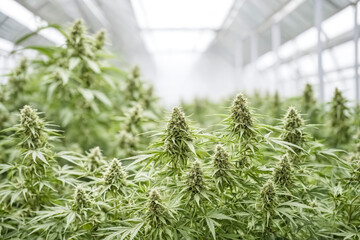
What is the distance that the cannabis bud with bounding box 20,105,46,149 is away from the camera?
1.79 meters

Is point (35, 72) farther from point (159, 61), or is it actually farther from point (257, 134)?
point (159, 61)

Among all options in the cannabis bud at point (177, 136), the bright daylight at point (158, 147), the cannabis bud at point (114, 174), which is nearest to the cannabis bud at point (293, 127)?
the bright daylight at point (158, 147)

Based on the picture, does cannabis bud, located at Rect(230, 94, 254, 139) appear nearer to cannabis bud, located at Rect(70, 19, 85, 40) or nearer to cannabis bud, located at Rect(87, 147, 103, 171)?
cannabis bud, located at Rect(87, 147, 103, 171)

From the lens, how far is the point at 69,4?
5.33m

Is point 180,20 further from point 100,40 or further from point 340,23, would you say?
point 100,40

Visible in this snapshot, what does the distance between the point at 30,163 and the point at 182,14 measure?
28.1 ft

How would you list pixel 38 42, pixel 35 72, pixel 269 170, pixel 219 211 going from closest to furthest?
pixel 219 211
pixel 269 170
pixel 35 72
pixel 38 42

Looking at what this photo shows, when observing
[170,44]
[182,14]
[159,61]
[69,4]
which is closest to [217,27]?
[182,14]

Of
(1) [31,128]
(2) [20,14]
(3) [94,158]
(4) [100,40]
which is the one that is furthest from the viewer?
(2) [20,14]

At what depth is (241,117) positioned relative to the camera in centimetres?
164

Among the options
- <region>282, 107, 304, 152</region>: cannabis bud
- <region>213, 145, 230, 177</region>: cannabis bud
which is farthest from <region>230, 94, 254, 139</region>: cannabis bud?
<region>282, 107, 304, 152</region>: cannabis bud

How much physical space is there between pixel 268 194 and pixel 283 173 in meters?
0.16

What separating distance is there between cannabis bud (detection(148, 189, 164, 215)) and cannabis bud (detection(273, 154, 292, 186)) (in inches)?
22.9

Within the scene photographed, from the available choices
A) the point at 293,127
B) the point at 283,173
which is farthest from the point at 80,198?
the point at 293,127
